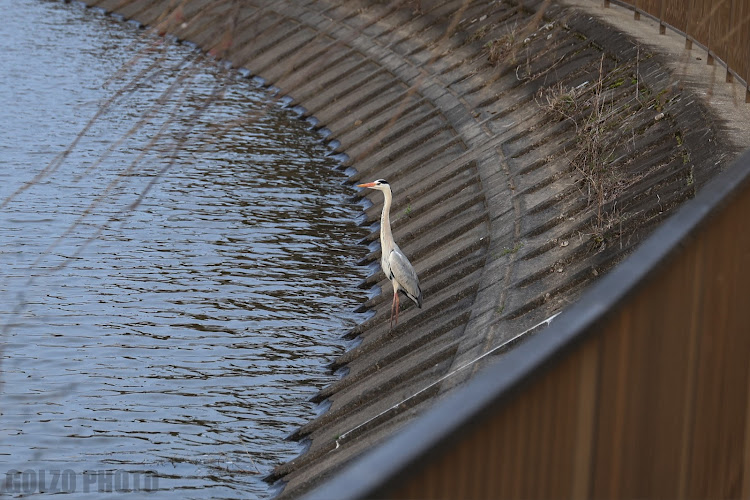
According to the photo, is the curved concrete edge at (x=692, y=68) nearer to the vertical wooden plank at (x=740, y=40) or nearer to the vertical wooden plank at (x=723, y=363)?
the vertical wooden plank at (x=740, y=40)

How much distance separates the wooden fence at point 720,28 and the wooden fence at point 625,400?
6.46 m

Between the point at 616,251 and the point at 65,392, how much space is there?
6.05 m

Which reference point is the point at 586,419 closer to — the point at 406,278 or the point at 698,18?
the point at 406,278

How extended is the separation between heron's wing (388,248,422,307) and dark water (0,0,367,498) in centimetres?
145

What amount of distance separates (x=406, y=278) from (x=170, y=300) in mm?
4053

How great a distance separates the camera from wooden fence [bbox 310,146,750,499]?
2385mm

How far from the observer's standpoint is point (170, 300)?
47.0 ft

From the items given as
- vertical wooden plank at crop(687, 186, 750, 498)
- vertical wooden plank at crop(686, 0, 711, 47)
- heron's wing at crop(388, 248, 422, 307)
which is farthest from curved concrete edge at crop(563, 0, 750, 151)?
vertical wooden plank at crop(687, 186, 750, 498)

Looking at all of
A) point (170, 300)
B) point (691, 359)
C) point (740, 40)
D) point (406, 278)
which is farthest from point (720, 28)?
point (691, 359)

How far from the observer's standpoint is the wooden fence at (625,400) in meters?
2.38

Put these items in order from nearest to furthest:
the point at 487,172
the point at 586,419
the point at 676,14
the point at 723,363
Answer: the point at 586,419 < the point at 723,363 < the point at 676,14 < the point at 487,172

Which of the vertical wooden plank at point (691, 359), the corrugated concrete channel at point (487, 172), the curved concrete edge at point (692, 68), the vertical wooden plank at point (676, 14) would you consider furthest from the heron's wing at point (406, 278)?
the vertical wooden plank at point (691, 359)

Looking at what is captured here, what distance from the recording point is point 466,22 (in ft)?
66.2

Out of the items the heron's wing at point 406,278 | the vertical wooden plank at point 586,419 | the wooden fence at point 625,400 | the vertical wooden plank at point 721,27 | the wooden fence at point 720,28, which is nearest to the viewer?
the wooden fence at point 625,400
